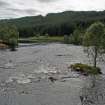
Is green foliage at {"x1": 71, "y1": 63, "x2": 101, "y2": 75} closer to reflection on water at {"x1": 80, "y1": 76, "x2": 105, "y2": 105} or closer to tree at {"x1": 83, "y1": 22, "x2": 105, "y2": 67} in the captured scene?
tree at {"x1": 83, "y1": 22, "x2": 105, "y2": 67}

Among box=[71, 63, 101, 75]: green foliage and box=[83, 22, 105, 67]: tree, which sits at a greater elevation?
box=[83, 22, 105, 67]: tree

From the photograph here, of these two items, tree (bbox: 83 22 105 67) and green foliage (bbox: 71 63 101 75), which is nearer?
green foliage (bbox: 71 63 101 75)

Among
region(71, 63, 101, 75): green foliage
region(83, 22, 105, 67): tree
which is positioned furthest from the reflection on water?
region(83, 22, 105, 67): tree

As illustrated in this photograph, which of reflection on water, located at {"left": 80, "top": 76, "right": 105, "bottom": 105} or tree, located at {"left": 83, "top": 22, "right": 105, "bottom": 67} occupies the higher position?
tree, located at {"left": 83, "top": 22, "right": 105, "bottom": 67}

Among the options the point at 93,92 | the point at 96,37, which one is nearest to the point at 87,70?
the point at 96,37

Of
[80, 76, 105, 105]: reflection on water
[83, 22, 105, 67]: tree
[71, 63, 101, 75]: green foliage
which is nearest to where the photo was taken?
[80, 76, 105, 105]: reflection on water

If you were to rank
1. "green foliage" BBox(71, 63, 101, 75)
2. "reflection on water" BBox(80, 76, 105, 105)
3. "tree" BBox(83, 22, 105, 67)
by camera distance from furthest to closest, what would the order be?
"tree" BBox(83, 22, 105, 67) < "green foliage" BBox(71, 63, 101, 75) < "reflection on water" BBox(80, 76, 105, 105)

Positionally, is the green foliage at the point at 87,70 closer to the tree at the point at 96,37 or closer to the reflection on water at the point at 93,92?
the tree at the point at 96,37

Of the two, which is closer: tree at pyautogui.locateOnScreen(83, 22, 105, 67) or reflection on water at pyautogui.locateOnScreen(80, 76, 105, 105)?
reflection on water at pyautogui.locateOnScreen(80, 76, 105, 105)

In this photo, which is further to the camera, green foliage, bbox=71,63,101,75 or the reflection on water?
green foliage, bbox=71,63,101,75

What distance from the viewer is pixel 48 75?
154 ft

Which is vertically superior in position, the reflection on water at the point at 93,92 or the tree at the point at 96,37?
the tree at the point at 96,37

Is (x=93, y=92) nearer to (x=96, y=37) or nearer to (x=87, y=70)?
(x=87, y=70)

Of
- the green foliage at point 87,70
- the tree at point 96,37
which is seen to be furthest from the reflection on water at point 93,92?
the tree at point 96,37
